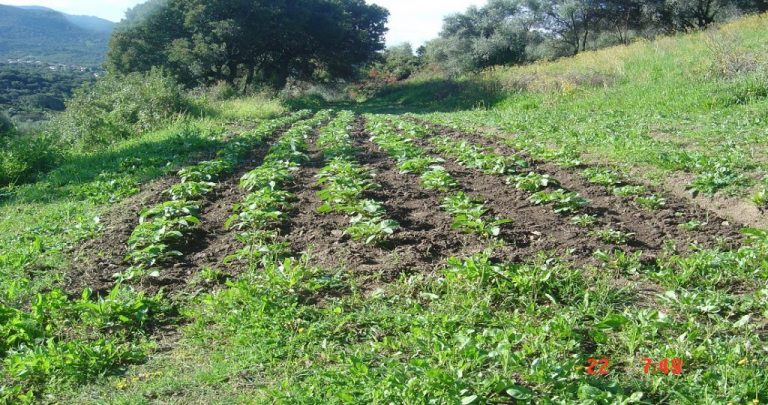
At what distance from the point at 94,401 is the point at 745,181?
618 centimetres

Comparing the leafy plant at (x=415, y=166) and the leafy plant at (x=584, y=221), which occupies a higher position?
the leafy plant at (x=584, y=221)

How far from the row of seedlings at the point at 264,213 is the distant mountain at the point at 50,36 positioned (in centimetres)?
5929

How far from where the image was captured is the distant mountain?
62.5 meters

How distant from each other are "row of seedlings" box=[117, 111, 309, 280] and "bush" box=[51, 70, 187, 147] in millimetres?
7191

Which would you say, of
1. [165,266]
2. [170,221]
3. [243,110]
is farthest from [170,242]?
[243,110]

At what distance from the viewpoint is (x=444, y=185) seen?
23.0 ft

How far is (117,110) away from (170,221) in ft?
40.2

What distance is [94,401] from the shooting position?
10.4 feet

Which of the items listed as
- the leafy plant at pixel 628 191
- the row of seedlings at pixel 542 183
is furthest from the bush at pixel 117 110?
the leafy plant at pixel 628 191

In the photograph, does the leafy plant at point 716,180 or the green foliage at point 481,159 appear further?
the green foliage at point 481,159

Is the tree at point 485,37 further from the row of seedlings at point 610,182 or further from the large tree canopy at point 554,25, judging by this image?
the row of seedlings at point 610,182

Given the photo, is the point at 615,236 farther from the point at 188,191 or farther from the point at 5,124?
the point at 5,124

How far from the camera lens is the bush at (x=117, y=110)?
15070 mm

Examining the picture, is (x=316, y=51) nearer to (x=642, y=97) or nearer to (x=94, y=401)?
(x=642, y=97)
